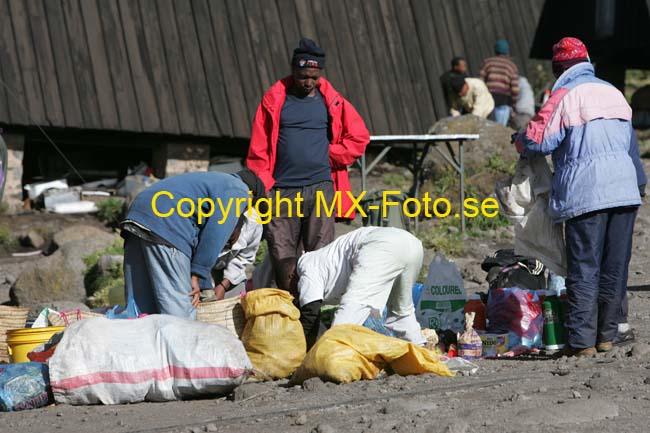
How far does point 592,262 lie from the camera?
7.15 m

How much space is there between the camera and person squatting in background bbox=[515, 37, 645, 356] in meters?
7.12

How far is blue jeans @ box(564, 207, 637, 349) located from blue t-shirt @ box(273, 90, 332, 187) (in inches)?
79.7

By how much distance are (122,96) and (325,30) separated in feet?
10.0

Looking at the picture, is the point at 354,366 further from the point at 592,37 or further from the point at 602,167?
the point at 592,37

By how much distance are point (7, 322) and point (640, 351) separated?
3924 mm

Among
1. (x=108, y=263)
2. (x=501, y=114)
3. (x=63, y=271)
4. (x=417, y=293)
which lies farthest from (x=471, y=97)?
(x=417, y=293)

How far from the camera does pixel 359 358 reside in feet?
21.5

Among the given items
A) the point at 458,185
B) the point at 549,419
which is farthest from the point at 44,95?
the point at 549,419

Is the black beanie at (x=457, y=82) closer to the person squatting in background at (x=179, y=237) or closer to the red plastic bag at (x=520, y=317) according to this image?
the red plastic bag at (x=520, y=317)

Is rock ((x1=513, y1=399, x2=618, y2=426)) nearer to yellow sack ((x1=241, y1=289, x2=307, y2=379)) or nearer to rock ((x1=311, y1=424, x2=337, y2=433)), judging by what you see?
rock ((x1=311, y1=424, x2=337, y2=433))

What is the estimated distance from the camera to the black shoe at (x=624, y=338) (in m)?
7.41

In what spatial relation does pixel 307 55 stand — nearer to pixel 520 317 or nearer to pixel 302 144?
pixel 302 144

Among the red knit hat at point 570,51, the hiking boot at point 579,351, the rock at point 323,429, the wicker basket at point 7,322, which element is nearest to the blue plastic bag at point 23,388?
the wicker basket at point 7,322

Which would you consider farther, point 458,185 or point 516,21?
point 516,21
